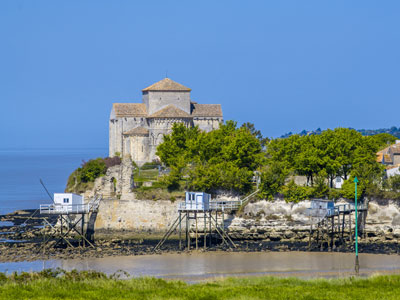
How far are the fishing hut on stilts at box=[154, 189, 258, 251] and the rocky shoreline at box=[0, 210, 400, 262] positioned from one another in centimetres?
48

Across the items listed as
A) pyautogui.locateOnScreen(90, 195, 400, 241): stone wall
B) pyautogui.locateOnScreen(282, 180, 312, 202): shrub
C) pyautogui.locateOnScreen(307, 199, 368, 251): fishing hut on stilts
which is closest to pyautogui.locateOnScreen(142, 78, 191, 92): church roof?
pyautogui.locateOnScreen(90, 195, 400, 241): stone wall

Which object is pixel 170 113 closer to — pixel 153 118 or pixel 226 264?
pixel 153 118

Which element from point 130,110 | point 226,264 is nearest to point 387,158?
point 130,110

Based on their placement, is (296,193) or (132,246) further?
(296,193)

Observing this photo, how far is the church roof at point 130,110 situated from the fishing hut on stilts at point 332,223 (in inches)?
1733

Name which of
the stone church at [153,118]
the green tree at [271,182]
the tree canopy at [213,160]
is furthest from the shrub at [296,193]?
the stone church at [153,118]

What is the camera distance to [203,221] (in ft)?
187

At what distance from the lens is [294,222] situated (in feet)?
181

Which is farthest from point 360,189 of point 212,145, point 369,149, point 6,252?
point 6,252

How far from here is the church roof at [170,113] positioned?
91562 millimetres

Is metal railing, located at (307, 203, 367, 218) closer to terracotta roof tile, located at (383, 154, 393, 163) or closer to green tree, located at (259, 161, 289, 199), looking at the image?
green tree, located at (259, 161, 289, 199)

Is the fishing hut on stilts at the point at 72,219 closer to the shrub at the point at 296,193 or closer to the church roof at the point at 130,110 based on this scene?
the shrub at the point at 296,193

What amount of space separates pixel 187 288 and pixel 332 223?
2229 cm

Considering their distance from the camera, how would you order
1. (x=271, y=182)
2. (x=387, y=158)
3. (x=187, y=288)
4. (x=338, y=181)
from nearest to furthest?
(x=187, y=288), (x=271, y=182), (x=338, y=181), (x=387, y=158)
